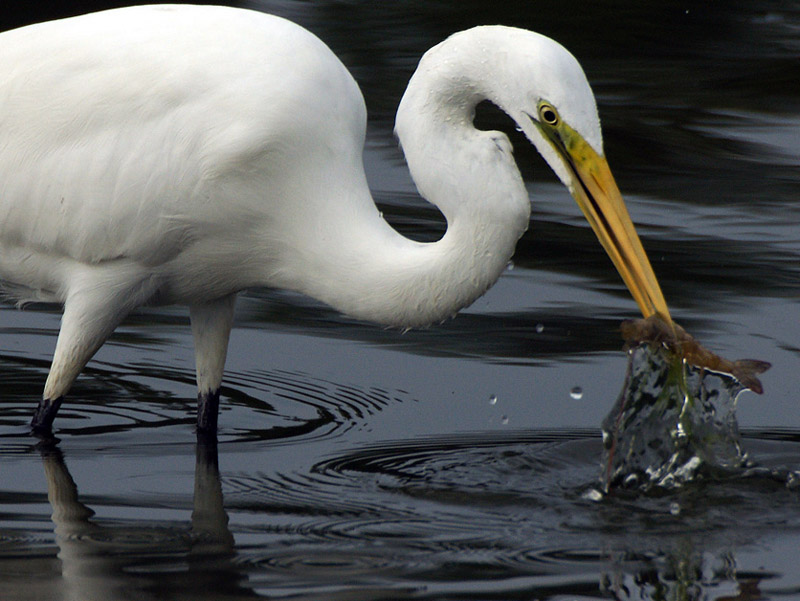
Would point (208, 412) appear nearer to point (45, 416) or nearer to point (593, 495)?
point (45, 416)

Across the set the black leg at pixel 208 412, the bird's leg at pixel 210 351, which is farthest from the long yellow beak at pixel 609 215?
the black leg at pixel 208 412

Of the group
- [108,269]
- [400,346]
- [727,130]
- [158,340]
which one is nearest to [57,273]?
[108,269]

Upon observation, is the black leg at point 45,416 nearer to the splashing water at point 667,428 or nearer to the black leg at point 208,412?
the black leg at point 208,412

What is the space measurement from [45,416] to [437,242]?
1.61 m

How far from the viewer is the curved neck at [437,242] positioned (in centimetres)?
461

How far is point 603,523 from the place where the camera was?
4.56m

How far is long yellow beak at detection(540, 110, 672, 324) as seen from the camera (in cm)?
446

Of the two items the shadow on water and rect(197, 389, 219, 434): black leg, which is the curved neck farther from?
rect(197, 389, 219, 434): black leg

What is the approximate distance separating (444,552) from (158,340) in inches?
104

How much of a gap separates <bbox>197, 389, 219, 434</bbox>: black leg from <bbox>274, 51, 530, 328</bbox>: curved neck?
742mm

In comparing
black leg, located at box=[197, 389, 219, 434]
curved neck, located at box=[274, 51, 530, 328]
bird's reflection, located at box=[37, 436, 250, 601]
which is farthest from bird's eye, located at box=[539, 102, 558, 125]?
black leg, located at box=[197, 389, 219, 434]

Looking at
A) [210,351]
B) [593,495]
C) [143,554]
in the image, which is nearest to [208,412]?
[210,351]

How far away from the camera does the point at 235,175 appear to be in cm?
502

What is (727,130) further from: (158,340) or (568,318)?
(158,340)
